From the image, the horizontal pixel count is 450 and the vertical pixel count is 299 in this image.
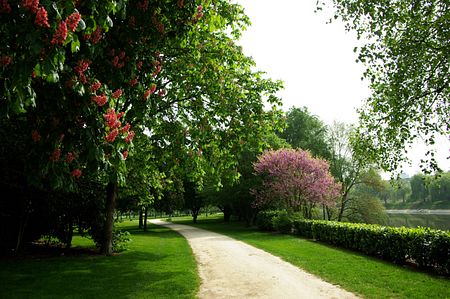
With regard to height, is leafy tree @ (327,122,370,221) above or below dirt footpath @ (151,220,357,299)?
above

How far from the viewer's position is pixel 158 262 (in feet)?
44.8

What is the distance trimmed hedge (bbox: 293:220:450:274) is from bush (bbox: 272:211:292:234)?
6831mm

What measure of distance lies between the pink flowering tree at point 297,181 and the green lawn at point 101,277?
580 inches

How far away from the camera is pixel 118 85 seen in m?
6.29

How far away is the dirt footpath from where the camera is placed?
27.6 feet

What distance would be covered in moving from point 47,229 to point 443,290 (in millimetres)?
15643

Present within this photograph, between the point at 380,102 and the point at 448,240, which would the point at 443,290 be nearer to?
the point at 448,240

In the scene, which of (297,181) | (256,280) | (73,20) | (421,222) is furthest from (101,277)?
(421,222)

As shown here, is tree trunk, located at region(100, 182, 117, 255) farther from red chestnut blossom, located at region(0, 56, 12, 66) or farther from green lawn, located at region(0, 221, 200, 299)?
red chestnut blossom, located at region(0, 56, 12, 66)

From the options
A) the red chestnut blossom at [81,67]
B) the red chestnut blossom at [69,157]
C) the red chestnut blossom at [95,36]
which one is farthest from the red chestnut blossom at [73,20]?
the red chestnut blossom at [69,157]

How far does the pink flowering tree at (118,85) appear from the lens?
3789mm

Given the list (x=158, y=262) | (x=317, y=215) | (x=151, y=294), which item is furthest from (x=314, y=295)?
(x=317, y=215)

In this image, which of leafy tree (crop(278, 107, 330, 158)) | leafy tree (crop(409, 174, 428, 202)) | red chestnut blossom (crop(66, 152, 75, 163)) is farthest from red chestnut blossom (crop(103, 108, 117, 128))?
leafy tree (crop(409, 174, 428, 202))

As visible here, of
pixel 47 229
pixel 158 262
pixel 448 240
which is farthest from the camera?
pixel 47 229
